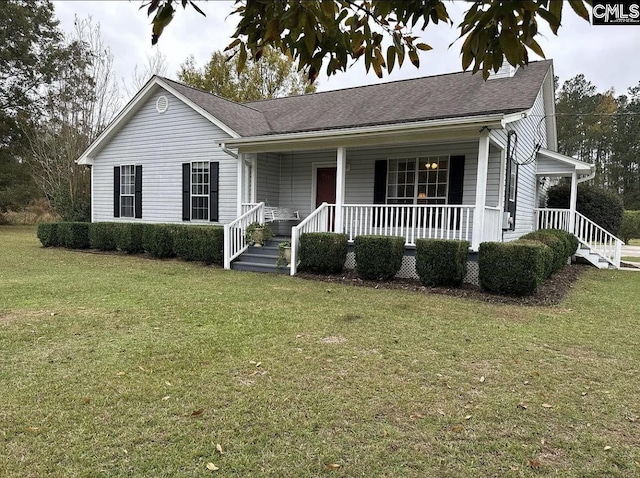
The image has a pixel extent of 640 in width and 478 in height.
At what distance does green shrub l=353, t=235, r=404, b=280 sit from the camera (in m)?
8.12

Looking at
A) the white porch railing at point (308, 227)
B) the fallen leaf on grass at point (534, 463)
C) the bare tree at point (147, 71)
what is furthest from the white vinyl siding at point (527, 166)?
the bare tree at point (147, 71)

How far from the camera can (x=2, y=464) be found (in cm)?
218

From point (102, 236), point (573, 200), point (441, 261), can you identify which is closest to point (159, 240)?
point (102, 236)

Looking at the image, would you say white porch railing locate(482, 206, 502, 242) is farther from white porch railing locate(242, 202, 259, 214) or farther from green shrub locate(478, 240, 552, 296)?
white porch railing locate(242, 202, 259, 214)

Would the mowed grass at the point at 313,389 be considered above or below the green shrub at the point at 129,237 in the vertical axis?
below

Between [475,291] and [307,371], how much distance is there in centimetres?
485

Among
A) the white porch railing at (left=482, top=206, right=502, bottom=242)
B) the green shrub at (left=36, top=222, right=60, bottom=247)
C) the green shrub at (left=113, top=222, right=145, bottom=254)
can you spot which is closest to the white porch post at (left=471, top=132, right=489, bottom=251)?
the white porch railing at (left=482, top=206, right=502, bottom=242)

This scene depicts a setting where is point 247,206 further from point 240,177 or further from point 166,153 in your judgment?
point 166,153

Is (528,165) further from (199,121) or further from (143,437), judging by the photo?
(143,437)

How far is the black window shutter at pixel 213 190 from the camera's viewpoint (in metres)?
11.8

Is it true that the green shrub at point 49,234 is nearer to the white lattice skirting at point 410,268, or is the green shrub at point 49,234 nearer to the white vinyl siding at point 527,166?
the white lattice skirting at point 410,268

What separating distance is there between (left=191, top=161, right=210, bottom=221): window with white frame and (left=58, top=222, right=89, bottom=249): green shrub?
4133 mm

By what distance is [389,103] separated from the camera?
454 inches

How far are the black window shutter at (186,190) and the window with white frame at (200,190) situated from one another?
0.30ft
